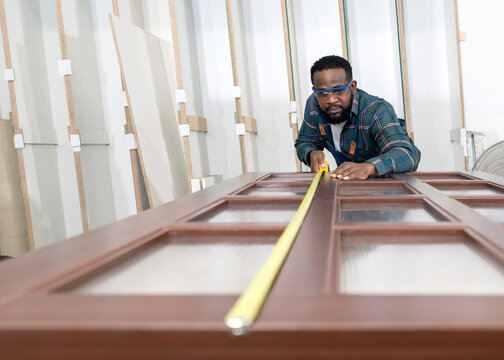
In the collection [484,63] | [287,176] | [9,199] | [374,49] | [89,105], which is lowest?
[9,199]

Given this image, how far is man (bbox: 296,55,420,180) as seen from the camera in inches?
74.9

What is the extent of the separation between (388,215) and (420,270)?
34 centimetres

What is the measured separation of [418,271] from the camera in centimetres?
60

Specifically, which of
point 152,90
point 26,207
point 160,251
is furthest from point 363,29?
point 160,251

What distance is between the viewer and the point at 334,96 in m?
2.16

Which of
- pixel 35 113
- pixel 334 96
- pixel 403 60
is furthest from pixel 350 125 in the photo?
pixel 35 113

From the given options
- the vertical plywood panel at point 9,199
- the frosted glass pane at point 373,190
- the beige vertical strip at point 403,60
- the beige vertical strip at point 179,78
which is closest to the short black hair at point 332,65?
the frosted glass pane at point 373,190

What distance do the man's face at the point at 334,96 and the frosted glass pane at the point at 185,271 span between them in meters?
1.52

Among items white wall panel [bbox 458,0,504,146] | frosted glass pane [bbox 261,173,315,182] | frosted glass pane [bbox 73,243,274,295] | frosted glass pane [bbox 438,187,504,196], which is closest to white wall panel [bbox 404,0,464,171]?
white wall panel [bbox 458,0,504,146]

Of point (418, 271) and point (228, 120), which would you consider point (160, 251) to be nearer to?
point (418, 271)

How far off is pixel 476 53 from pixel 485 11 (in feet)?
1.33

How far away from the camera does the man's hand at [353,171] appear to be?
63.3 inches

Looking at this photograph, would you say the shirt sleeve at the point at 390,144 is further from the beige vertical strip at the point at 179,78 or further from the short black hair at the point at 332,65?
the beige vertical strip at the point at 179,78

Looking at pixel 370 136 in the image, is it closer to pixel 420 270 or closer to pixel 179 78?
pixel 179 78
